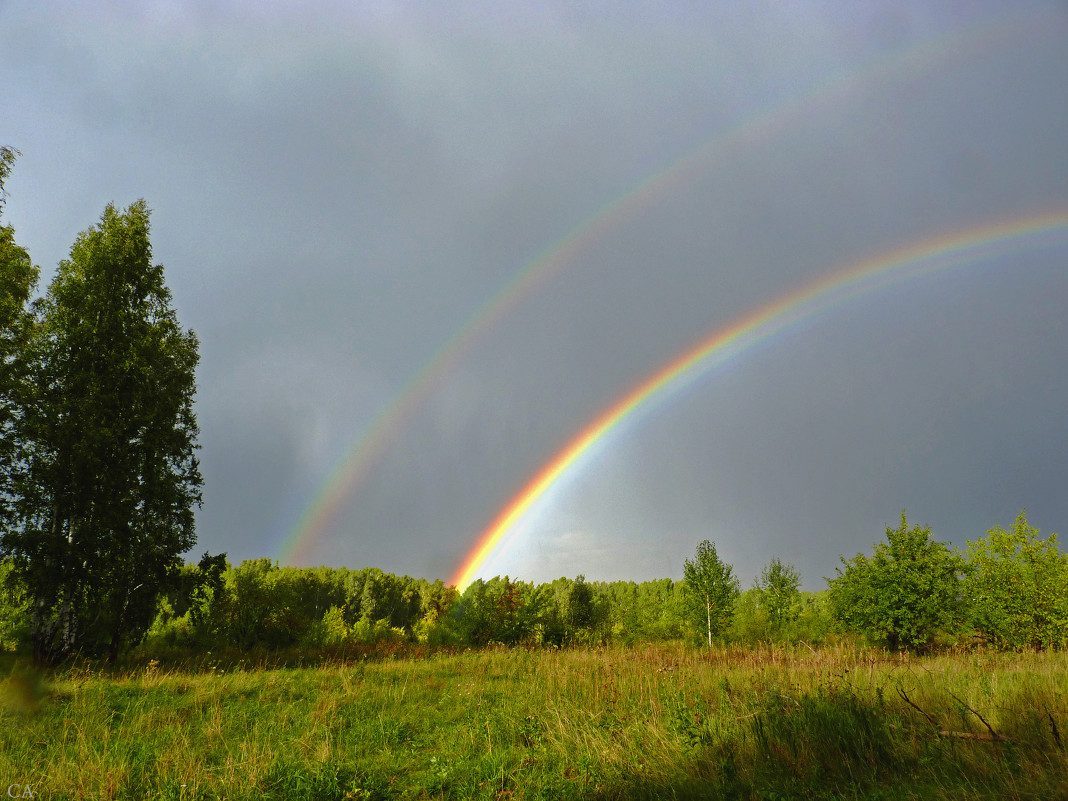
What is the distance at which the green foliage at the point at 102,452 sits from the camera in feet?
52.8

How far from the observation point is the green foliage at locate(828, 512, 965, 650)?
64.6ft

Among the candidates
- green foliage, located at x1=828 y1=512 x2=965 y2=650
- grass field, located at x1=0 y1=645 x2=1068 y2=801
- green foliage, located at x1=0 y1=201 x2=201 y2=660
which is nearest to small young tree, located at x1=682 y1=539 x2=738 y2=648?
green foliage, located at x1=828 y1=512 x2=965 y2=650

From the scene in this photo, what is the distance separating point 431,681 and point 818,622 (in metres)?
36.7

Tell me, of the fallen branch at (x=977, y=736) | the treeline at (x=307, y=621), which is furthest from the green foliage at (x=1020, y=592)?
the fallen branch at (x=977, y=736)

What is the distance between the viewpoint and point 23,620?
65.6ft

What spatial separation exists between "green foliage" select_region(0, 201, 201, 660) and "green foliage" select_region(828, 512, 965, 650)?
27.3m

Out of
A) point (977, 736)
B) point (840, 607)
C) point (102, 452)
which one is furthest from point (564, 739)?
point (840, 607)

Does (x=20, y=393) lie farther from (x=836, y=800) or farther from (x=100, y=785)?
(x=836, y=800)

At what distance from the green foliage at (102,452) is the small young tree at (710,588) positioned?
84.7 ft

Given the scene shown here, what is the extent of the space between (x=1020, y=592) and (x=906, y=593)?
3.61 m

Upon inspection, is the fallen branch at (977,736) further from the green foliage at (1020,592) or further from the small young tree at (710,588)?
the small young tree at (710,588)

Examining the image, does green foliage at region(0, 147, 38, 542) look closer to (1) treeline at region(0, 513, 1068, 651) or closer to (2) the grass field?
(1) treeline at region(0, 513, 1068, 651)

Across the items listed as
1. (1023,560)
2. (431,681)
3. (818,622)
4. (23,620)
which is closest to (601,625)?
(818,622)

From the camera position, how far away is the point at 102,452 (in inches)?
678
